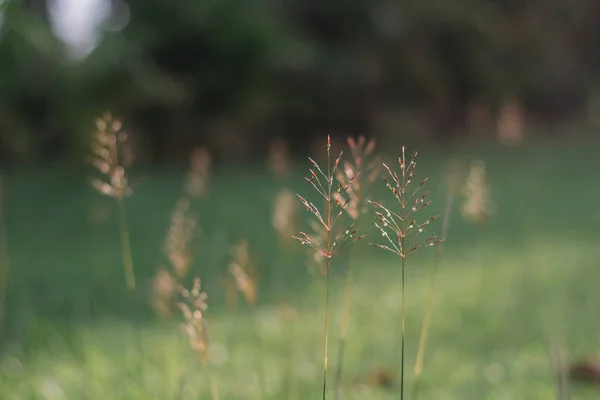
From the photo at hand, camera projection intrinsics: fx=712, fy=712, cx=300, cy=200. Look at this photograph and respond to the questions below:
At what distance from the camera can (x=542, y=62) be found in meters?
14.2

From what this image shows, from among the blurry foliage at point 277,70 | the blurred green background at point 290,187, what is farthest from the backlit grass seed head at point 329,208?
the blurry foliage at point 277,70

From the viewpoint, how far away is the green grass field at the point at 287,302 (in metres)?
2.89

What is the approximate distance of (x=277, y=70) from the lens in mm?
11414

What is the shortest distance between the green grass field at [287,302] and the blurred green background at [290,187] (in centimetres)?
2

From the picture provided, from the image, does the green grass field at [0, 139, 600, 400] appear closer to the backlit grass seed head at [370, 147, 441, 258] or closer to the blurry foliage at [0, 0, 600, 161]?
the backlit grass seed head at [370, 147, 441, 258]

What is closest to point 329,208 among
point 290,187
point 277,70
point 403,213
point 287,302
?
point 403,213

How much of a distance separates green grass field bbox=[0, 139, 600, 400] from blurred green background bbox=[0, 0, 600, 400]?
2 centimetres

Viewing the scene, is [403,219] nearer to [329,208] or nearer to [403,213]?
[403,213]

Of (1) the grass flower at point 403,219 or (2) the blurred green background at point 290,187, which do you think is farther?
(2) the blurred green background at point 290,187

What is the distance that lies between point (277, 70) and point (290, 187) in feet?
8.05

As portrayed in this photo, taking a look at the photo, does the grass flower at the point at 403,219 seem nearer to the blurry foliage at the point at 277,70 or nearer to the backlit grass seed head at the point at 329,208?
the backlit grass seed head at the point at 329,208

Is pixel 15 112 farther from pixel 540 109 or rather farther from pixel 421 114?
pixel 540 109

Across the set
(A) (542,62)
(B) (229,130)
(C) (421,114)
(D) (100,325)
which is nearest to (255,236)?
(D) (100,325)

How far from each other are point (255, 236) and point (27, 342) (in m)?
3.35
